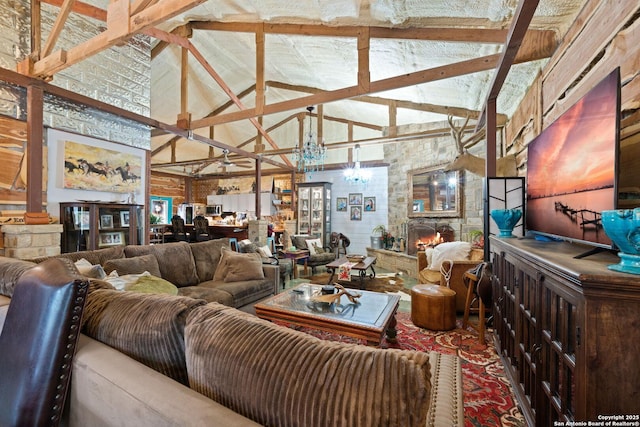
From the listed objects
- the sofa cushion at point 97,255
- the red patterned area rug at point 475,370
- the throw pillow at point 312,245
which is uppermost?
the sofa cushion at point 97,255

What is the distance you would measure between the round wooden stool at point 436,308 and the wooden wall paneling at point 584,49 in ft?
6.12

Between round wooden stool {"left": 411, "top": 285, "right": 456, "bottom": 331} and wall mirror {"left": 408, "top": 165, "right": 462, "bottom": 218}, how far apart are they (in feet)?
8.88

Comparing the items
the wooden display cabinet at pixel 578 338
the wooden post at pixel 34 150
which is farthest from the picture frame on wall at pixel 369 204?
the wooden post at pixel 34 150

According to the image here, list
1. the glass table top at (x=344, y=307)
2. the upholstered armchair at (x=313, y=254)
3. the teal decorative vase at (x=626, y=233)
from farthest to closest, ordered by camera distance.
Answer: the upholstered armchair at (x=313, y=254)
the glass table top at (x=344, y=307)
the teal decorative vase at (x=626, y=233)

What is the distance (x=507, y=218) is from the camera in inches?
79.4

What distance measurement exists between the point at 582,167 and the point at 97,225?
16.3 ft

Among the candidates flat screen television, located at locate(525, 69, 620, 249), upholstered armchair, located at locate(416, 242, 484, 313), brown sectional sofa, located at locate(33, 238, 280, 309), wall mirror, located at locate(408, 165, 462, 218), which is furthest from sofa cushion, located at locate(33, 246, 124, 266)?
wall mirror, located at locate(408, 165, 462, 218)

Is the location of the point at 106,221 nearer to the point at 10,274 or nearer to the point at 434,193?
the point at 10,274

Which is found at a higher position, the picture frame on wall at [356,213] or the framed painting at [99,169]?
the framed painting at [99,169]

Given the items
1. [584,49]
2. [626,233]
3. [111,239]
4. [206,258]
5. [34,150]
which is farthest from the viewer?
[111,239]

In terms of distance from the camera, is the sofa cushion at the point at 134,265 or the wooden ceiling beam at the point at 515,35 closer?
the wooden ceiling beam at the point at 515,35

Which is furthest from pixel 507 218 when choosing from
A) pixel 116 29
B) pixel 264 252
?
pixel 116 29

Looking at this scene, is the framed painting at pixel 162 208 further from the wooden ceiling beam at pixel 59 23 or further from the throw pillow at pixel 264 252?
the wooden ceiling beam at pixel 59 23

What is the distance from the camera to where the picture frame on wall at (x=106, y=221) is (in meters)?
3.86
